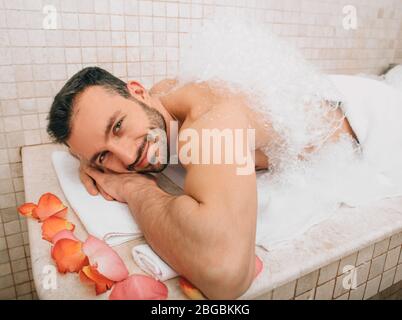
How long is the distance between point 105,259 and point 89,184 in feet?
1.19

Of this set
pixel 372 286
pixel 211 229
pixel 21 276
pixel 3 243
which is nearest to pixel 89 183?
pixel 211 229

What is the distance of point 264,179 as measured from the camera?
3.20 ft

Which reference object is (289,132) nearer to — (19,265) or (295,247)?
(295,247)

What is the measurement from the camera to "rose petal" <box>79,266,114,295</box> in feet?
1.88

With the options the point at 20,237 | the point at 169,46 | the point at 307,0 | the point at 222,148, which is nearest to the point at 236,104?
the point at 222,148

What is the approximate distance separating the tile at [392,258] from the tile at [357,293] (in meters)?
0.10

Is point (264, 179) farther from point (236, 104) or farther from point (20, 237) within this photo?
point (20, 237)

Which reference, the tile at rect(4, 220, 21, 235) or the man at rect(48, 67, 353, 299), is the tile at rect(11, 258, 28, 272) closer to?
the tile at rect(4, 220, 21, 235)

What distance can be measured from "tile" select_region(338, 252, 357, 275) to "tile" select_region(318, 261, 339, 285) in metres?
0.02

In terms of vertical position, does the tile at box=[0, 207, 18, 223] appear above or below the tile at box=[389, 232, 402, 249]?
below

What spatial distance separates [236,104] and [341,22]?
54.7 inches

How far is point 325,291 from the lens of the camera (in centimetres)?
75

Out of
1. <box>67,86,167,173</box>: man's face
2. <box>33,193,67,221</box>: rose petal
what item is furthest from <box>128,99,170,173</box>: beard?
<box>33,193,67,221</box>: rose petal

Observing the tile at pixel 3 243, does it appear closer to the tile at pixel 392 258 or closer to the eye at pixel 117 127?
the eye at pixel 117 127
